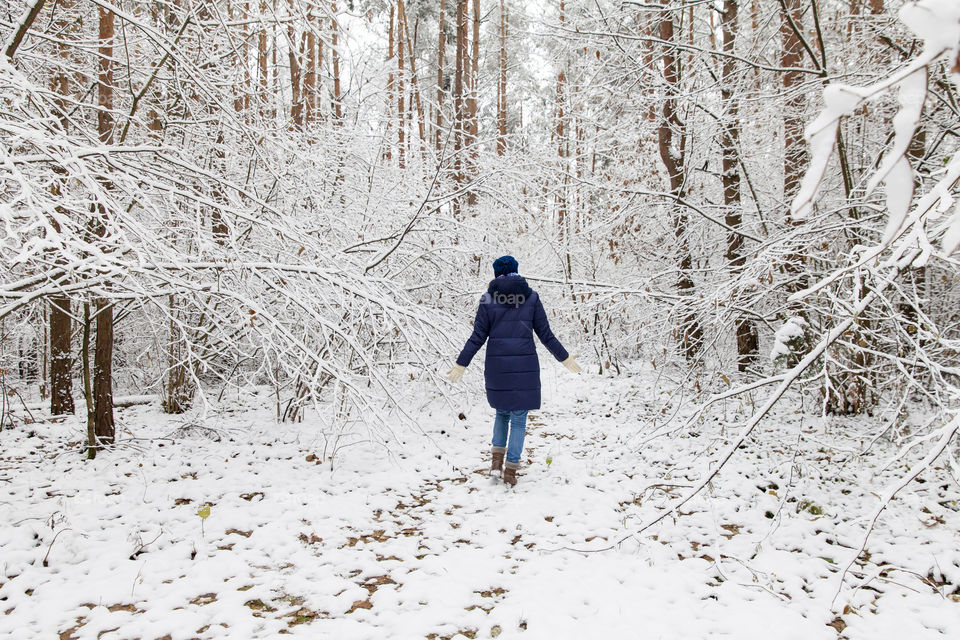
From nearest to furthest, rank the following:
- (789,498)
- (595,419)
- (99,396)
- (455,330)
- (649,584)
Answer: (649,584) < (789,498) < (99,396) < (455,330) < (595,419)

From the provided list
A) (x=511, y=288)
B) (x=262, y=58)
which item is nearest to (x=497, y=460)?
(x=511, y=288)

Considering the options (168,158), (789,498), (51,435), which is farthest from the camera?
(51,435)

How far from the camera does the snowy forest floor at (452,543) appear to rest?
2650 mm

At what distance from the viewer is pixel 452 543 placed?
3578 mm

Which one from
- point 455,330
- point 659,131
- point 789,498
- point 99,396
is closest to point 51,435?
point 99,396

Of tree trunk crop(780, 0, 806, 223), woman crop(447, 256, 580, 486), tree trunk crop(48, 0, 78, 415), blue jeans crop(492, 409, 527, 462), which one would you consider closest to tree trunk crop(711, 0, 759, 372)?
tree trunk crop(780, 0, 806, 223)

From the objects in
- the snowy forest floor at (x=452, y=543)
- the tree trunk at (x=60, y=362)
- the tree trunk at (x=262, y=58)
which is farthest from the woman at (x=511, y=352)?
the tree trunk at (x=60, y=362)

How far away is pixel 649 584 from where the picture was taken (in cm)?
300

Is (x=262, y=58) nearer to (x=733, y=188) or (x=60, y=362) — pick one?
(x=60, y=362)

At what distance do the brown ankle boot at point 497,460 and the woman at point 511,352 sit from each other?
4 cm

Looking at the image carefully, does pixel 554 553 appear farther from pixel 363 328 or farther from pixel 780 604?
pixel 363 328

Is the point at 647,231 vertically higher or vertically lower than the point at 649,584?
higher

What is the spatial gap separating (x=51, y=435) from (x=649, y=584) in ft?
19.5

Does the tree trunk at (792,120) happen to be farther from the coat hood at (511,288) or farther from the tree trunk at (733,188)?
the coat hood at (511,288)
